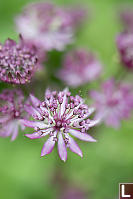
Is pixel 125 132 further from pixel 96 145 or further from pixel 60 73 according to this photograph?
pixel 60 73

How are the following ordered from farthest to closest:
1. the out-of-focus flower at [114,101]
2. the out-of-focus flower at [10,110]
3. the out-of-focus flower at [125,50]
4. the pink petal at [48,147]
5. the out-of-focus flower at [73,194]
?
the out-of-focus flower at [73,194]
the out-of-focus flower at [114,101]
the out-of-focus flower at [125,50]
the out-of-focus flower at [10,110]
the pink petal at [48,147]

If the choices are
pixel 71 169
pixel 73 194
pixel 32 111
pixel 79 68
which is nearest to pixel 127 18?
pixel 79 68

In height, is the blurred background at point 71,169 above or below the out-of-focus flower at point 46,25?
below

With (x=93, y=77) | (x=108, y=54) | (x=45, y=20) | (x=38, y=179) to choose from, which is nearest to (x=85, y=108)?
(x=93, y=77)

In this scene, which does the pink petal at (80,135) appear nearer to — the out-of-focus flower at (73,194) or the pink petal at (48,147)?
the pink petal at (48,147)

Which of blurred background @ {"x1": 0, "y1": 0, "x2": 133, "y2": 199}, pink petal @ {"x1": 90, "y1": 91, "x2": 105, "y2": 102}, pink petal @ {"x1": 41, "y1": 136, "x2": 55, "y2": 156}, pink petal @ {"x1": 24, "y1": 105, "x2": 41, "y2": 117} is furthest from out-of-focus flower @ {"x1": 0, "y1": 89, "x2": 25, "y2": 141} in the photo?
blurred background @ {"x1": 0, "y1": 0, "x2": 133, "y2": 199}

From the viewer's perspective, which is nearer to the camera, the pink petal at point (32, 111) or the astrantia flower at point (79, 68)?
the pink petal at point (32, 111)

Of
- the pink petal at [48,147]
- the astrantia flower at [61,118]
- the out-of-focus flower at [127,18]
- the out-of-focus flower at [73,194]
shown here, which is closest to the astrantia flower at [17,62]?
the astrantia flower at [61,118]
